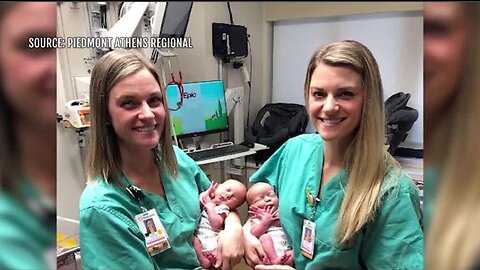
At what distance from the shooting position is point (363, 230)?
0.77m

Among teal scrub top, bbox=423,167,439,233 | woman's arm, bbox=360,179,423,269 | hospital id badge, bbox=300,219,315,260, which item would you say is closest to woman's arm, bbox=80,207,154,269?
hospital id badge, bbox=300,219,315,260

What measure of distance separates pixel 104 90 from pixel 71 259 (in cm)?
43

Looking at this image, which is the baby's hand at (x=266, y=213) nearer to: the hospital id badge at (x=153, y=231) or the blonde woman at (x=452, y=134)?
the hospital id badge at (x=153, y=231)

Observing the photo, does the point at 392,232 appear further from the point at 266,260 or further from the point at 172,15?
the point at 172,15

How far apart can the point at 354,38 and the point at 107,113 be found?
0.49 metres

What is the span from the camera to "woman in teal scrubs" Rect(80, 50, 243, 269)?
2.51 feet

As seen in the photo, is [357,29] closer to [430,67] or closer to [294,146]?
[430,67]

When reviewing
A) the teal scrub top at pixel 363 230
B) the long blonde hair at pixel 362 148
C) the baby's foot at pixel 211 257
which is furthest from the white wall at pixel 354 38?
the baby's foot at pixel 211 257

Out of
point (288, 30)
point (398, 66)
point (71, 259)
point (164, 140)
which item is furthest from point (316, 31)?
point (71, 259)

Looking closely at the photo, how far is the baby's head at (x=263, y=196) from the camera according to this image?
0.99 metres

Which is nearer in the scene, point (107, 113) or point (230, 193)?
point (107, 113)

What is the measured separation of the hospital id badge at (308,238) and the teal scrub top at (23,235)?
49cm

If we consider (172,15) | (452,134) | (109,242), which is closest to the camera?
(452,134)

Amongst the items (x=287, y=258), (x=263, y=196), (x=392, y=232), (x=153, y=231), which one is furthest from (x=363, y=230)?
(x=153, y=231)
